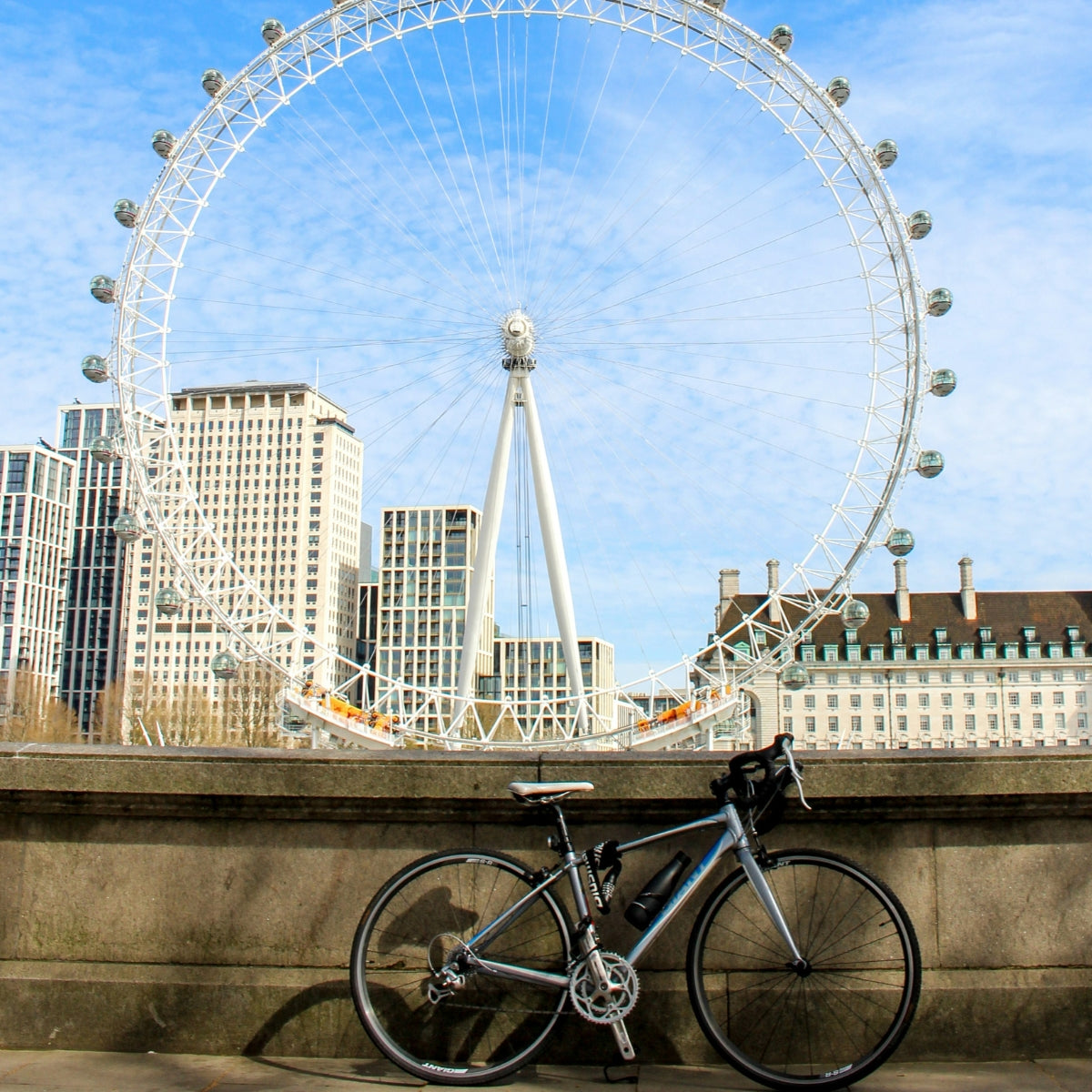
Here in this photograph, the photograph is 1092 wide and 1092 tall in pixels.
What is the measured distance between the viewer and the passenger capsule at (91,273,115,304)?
113ft

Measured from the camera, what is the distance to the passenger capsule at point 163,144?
34.5 m

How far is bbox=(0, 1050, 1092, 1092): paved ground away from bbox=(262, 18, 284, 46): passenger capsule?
33.1 metres

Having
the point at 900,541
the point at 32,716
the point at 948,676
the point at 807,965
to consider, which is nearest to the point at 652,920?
the point at 807,965

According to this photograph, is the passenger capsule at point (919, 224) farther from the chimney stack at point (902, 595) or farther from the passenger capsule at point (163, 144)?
the chimney stack at point (902, 595)

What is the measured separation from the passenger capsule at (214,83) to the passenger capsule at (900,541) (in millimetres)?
21360

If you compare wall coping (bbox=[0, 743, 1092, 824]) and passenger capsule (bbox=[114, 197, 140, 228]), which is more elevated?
passenger capsule (bbox=[114, 197, 140, 228])

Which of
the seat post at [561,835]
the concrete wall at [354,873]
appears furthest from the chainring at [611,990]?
the concrete wall at [354,873]

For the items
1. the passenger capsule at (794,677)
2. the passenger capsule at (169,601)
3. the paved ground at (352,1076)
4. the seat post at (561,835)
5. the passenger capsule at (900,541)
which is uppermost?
the passenger capsule at (900,541)

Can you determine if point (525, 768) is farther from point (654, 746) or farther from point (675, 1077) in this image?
point (654, 746)

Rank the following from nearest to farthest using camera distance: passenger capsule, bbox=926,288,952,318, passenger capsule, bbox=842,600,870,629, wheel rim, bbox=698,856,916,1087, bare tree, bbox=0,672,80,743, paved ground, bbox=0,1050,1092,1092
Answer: paved ground, bbox=0,1050,1092,1092
wheel rim, bbox=698,856,916,1087
passenger capsule, bbox=926,288,952,318
passenger capsule, bbox=842,600,870,629
bare tree, bbox=0,672,80,743

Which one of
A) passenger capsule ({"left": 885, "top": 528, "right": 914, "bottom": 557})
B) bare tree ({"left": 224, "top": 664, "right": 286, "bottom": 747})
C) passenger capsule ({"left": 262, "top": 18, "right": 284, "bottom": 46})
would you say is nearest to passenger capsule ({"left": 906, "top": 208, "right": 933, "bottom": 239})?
passenger capsule ({"left": 885, "top": 528, "right": 914, "bottom": 557})

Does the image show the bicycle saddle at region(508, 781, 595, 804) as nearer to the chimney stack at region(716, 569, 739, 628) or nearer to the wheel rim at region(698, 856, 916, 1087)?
the wheel rim at region(698, 856, 916, 1087)

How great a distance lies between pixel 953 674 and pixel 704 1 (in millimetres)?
86619

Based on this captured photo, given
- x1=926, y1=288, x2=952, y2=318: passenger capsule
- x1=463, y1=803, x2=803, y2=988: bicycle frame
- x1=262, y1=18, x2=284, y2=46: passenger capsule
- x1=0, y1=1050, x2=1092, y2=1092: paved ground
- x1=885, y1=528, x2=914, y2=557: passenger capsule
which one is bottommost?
x1=0, y1=1050, x2=1092, y2=1092: paved ground
